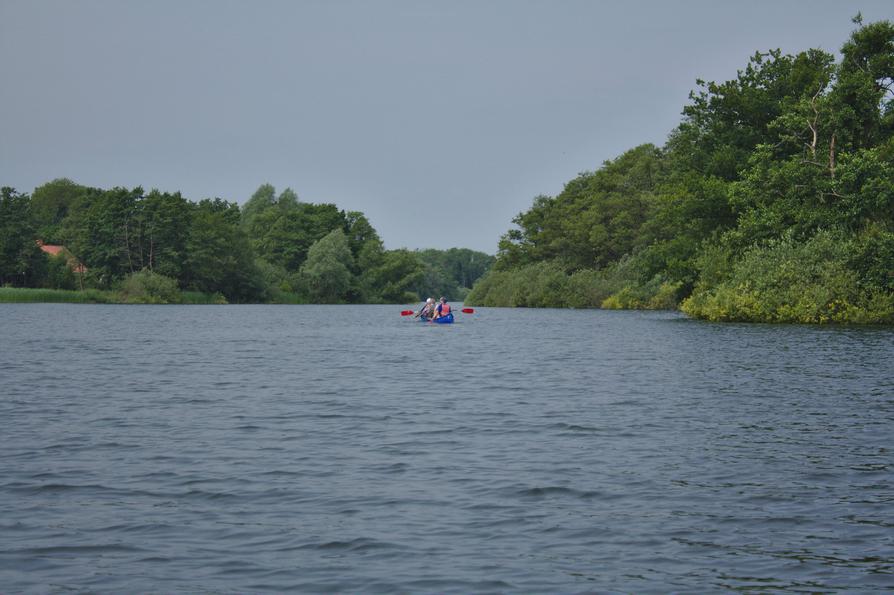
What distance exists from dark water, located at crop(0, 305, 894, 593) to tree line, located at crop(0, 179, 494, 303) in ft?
283

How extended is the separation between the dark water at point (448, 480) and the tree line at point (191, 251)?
283 feet

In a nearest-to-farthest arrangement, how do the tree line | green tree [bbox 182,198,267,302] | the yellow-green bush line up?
1. the yellow-green bush
2. the tree line
3. green tree [bbox 182,198,267,302]

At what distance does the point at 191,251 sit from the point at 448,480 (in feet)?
354

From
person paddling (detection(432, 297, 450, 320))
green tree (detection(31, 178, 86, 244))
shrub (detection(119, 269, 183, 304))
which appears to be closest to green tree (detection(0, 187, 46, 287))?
shrub (detection(119, 269, 183, 304))

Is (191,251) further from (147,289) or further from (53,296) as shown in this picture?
(53,296)

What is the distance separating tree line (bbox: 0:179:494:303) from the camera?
102375 millimetres

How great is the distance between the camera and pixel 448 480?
35.4 ft

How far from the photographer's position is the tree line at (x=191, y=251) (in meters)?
102

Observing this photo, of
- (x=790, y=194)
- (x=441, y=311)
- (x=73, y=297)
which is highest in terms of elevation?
(x=790, y=194)

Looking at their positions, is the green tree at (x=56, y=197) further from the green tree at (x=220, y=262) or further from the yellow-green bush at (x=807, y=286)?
the yellow-green bush at (x=807, y=286)

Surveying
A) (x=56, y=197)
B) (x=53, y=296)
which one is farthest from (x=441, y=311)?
(x=56, y=197)

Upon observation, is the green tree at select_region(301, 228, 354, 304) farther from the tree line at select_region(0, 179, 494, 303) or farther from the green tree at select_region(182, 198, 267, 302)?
the green tree at select_region(182, 198, 267, 302)

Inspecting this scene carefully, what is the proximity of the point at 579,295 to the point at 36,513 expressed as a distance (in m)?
86.0

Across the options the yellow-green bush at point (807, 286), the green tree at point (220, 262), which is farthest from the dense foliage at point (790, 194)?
the green tree at point (220, 262)
